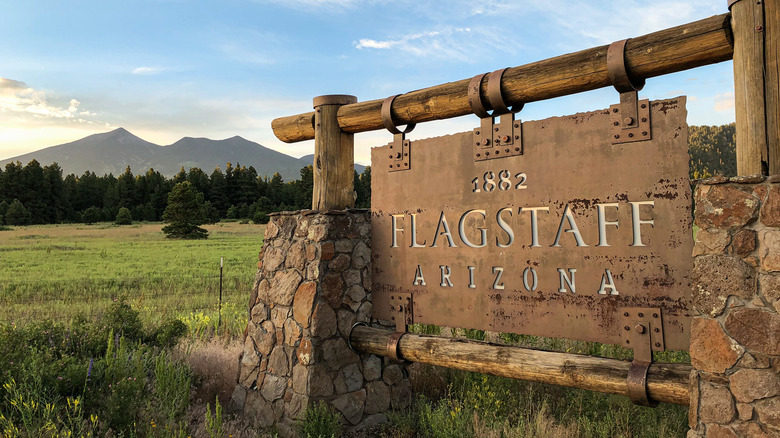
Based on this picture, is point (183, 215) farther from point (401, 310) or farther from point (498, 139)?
point (498, 139)

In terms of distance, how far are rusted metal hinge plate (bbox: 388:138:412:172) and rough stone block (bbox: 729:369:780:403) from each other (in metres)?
2.86

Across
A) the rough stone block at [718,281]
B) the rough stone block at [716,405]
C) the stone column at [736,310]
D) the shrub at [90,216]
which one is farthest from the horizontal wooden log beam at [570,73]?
the shrub at [90,216]

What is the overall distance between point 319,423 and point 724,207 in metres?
3.58

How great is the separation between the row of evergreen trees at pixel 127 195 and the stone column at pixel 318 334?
40663 millimetres

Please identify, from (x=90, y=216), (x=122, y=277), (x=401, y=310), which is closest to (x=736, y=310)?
(x=401, y=310)

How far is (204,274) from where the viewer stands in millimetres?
18750

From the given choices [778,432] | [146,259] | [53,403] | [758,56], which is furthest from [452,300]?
[146,259]

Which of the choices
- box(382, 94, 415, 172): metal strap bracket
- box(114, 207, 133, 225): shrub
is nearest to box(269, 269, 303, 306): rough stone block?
box(382, 94, 415, 172): metal strap bracket

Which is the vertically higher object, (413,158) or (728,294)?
(413,158)

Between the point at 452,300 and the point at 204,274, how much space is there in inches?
650

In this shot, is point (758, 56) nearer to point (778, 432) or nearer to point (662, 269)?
point (662, 269)

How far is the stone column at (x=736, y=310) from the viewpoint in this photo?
2.54m

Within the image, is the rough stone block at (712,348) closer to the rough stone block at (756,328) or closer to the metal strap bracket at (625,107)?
the rough stone block at (756,328)

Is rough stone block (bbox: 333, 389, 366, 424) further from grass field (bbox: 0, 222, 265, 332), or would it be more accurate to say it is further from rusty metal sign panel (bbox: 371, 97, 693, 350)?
grass field (bbox: 0, 222, 265, 332)
